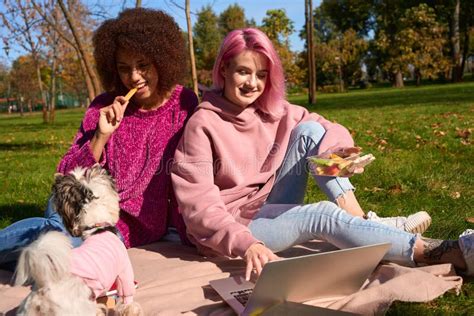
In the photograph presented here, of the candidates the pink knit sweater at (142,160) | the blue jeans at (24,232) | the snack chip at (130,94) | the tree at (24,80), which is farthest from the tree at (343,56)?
the blue jeans at (24,232)

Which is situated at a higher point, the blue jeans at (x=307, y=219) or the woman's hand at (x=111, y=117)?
the woman's hand at (x=111, y=117)

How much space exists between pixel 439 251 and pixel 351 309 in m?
0.71

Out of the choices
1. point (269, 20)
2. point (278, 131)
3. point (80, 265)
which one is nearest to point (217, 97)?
point (278, 131)

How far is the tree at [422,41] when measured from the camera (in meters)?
37.3

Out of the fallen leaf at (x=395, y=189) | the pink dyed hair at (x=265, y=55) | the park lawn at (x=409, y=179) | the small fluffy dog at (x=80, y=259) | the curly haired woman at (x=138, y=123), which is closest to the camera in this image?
the small fluffy dog at (x=80, y=259)

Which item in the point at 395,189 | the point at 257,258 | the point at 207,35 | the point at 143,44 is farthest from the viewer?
the point at 207,35

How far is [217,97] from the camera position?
3293 mm

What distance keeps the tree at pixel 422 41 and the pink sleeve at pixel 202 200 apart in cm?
3759

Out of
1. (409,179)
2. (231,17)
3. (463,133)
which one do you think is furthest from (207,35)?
(409,179)

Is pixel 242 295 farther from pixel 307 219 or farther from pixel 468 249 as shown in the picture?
pixel 468 249

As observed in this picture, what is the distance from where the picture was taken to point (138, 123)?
11.2 ft

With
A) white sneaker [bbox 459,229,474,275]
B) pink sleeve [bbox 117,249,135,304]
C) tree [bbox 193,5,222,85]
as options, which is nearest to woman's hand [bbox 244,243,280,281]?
pink sleeve [bbox 117,249,135,304]

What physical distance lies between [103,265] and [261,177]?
1.36m

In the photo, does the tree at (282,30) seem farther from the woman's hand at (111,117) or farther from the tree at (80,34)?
the woman's hand at (111,117)
